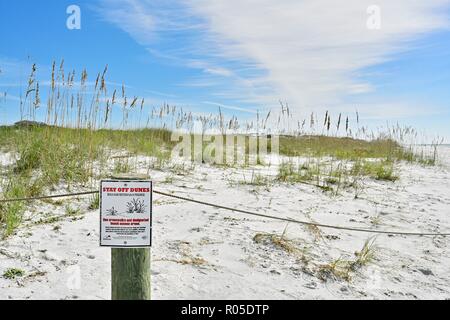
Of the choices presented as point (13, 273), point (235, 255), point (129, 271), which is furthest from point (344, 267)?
point (13, 273)

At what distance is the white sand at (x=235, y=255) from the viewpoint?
222 centimetres

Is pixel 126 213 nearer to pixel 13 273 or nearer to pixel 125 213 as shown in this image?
pixel 125 213

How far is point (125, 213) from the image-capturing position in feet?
5.41

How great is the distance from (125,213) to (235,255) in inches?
50.0

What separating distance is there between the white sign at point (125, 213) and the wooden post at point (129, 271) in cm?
5

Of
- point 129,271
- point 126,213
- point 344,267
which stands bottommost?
point 344,267

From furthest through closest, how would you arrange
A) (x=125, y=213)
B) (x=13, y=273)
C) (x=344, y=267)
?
(x=344, y=267)
(x=13, y=273)
(x=125, y=213)

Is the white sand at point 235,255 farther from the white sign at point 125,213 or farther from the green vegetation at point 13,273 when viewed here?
the white sign at point 125,213

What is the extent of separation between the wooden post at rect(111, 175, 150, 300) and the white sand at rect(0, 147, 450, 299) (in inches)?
16.5

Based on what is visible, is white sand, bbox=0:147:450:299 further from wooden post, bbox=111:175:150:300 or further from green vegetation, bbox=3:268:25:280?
wooden post, bbox=111:175:150:300

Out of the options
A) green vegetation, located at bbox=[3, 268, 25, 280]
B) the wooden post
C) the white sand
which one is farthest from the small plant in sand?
green vegetation, located at bbox=[3, 268, 25, 280]

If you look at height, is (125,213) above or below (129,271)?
above
